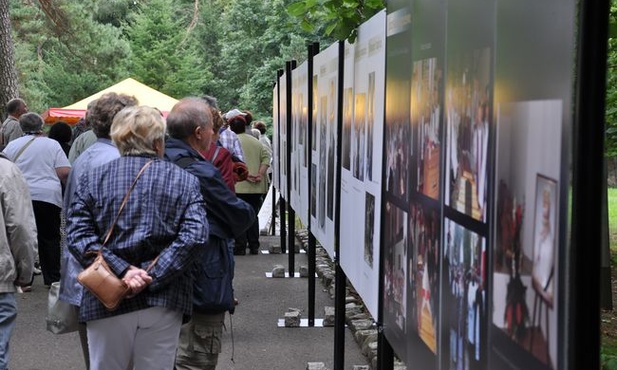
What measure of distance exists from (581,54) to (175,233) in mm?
3001

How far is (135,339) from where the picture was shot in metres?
4.52

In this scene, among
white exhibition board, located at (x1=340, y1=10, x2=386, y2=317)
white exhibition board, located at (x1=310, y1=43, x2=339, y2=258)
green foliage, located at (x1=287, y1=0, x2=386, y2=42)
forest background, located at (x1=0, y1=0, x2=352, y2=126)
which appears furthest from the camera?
forest background, located at (x1=0, y1=0, x2=352, y2=126)

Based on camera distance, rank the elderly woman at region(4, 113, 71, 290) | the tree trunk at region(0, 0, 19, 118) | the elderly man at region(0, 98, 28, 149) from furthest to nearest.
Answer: the tree trunk at region(0, 0, 19, 118), the elderly man at region(0, 98, 28, 149), the elderly woman at region(4, 113, 71, 290)

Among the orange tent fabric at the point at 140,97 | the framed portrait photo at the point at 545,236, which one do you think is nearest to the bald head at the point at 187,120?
the framed portrait photo at the point at 545,236

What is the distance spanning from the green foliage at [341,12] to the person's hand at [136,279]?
169 centimetres

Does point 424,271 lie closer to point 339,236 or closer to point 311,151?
point 339,236

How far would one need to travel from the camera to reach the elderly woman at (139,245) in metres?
4.43

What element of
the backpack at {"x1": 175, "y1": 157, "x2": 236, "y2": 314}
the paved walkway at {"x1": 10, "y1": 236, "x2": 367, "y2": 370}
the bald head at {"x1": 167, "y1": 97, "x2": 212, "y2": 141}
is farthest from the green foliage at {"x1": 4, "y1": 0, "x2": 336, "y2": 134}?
the backpack at {"x1": 175, "y1": 157, "x2": 236, "y2": 314}

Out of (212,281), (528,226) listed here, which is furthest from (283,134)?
(528,226)

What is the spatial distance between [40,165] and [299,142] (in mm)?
2715

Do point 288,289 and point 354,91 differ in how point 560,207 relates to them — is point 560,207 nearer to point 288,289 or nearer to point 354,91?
point 354,91

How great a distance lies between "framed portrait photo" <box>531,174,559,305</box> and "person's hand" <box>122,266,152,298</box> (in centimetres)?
270

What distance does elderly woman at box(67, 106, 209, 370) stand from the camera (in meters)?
4.43

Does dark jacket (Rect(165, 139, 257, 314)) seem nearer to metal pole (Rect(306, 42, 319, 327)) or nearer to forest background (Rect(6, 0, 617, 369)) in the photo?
metal pole (Rect(306, 42, 319, 327))
